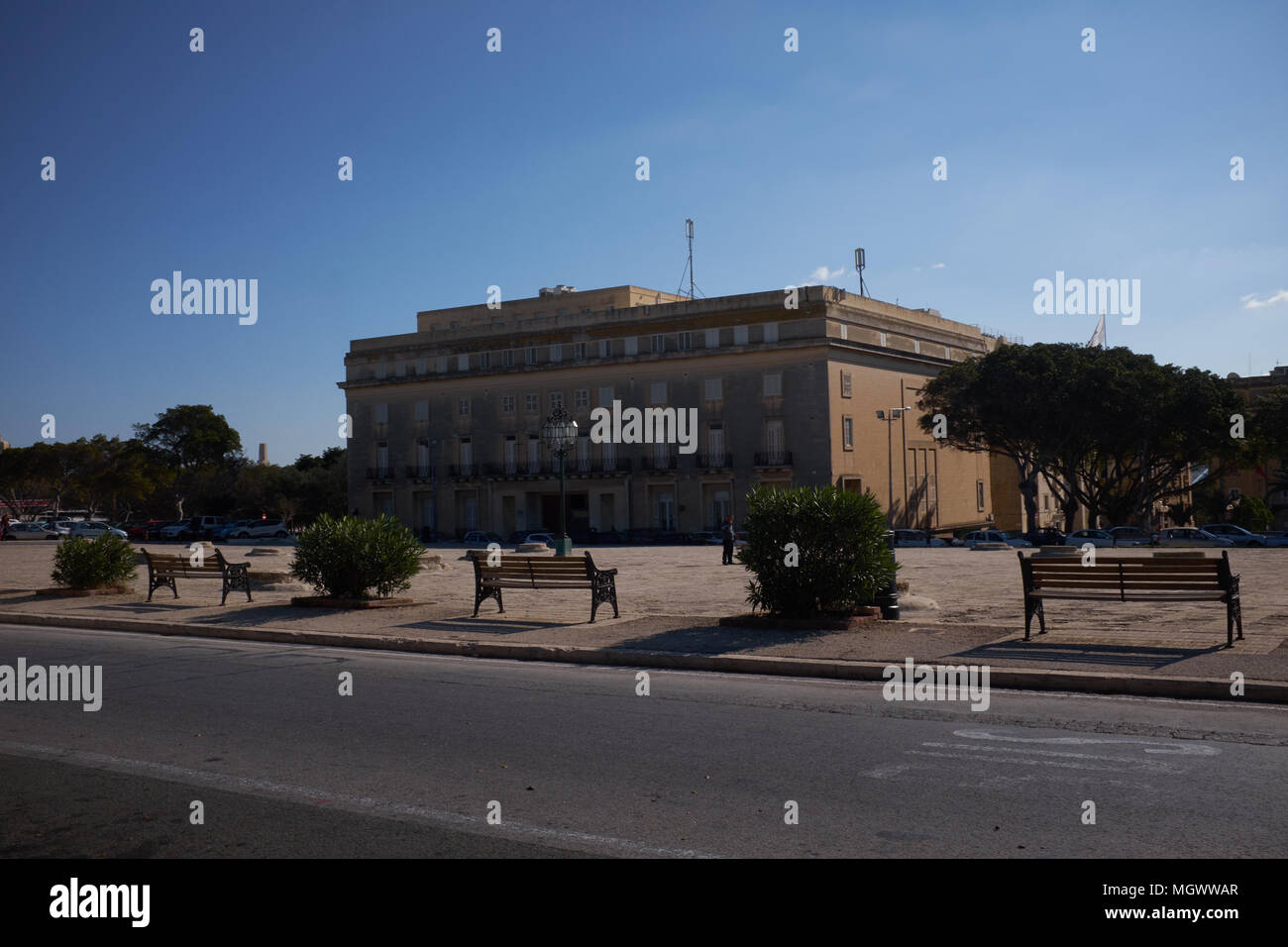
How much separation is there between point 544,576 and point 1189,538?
4457 cm

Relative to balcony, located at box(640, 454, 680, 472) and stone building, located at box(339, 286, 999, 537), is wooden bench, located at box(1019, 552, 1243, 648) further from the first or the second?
balcony, located at box(640, 454, 680, 472)

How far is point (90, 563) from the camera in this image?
2136 cm

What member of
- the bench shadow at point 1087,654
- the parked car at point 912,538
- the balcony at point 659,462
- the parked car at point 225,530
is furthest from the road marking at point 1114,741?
the parked car at point 225,530

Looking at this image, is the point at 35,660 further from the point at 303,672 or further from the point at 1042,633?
the point at 1042,633

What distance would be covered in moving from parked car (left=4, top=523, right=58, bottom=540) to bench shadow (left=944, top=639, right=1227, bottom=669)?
249 ft

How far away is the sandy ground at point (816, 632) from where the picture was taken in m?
11.1

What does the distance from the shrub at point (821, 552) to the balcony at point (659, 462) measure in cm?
6008

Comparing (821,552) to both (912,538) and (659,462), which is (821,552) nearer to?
(912,538)

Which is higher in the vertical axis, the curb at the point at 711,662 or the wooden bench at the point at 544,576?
the wooden bench at the point at 544,576

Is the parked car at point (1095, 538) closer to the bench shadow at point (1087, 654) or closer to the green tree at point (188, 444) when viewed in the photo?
the bench shadow at point (1087, 654)

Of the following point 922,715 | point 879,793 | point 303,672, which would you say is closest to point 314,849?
point 879,793

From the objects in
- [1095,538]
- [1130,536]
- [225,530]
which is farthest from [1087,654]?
[225,530]

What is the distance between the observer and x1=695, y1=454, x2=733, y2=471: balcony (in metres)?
71.9
